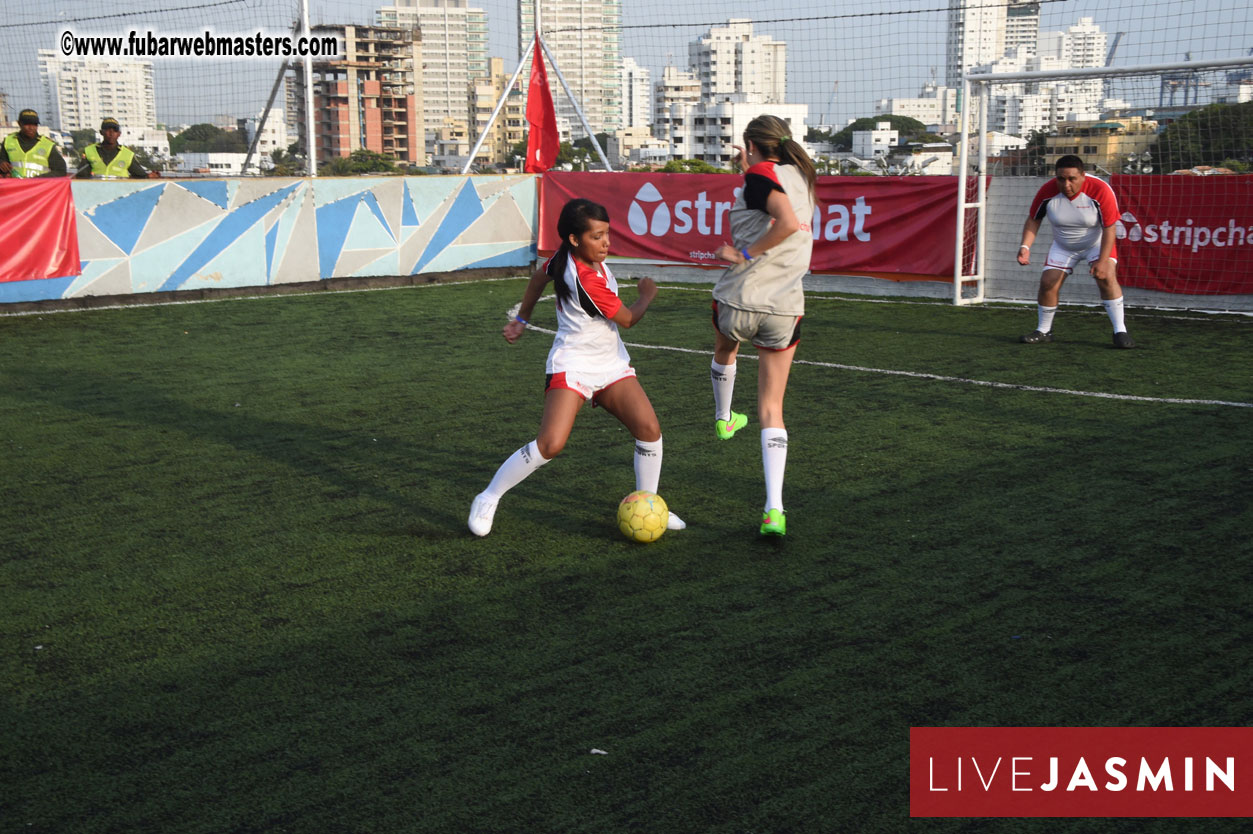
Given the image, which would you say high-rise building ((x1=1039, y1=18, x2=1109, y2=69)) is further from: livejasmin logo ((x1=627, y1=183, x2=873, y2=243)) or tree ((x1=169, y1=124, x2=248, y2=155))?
tree ((x1=169, y1=124, x2=248, y2=155))

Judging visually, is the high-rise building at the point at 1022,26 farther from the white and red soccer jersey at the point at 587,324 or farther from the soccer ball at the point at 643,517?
the soccer ball at the point at 643,517

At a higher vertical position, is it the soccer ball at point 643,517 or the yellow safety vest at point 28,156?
the yellow safety vest at point 28,156

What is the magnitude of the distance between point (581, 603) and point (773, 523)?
106 centimetres

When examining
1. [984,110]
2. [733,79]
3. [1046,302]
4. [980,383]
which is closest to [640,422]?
[980,383]

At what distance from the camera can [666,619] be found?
14.7 ft

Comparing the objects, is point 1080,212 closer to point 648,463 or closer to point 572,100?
point 648,463

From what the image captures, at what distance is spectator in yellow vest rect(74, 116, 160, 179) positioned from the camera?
14.5 m

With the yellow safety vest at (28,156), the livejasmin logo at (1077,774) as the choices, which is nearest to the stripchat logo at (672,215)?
the yellow safety vest at (28,156)

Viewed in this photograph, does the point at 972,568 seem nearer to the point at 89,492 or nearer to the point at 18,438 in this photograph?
the point at 89,492

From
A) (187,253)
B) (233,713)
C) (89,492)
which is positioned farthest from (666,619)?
(187,253)

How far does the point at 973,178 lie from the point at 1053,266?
3624mm

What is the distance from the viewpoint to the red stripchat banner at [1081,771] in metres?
3.21

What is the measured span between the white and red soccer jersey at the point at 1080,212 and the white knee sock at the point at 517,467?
7.33m

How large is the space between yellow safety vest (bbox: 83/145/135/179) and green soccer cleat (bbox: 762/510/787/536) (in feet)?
38.4
